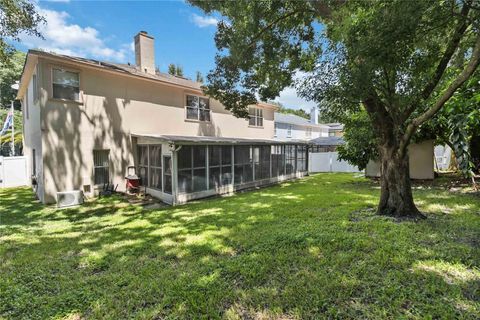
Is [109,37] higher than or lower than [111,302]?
higher

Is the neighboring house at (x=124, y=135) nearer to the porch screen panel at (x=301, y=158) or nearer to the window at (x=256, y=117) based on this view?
the window at (x=256, y=117)

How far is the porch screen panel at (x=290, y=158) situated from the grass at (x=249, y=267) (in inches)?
362

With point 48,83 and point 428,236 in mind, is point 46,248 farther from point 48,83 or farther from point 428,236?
point 428,236

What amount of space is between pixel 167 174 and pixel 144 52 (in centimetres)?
695

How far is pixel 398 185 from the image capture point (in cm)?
612

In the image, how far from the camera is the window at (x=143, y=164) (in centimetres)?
1130

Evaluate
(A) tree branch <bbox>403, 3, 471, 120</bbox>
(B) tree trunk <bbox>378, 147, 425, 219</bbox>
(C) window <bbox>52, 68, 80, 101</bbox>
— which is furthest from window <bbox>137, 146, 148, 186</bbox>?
(A) tree branch <bbox>403, 3, 471, 120</bbox>

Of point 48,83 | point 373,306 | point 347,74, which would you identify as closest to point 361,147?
point 347,74

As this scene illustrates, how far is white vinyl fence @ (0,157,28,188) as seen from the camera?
14.0 m

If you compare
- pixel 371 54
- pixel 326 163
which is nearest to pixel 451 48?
pixel 371 54

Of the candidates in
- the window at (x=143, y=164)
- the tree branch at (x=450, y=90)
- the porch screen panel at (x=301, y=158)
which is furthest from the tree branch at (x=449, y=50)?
the porch screen panel at (x=301, y=158)

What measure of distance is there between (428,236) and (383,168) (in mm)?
2041

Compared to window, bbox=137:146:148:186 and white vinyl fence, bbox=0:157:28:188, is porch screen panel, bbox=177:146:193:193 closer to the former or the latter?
window, bbox=137:146:148:186

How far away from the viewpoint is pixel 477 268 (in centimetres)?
344
